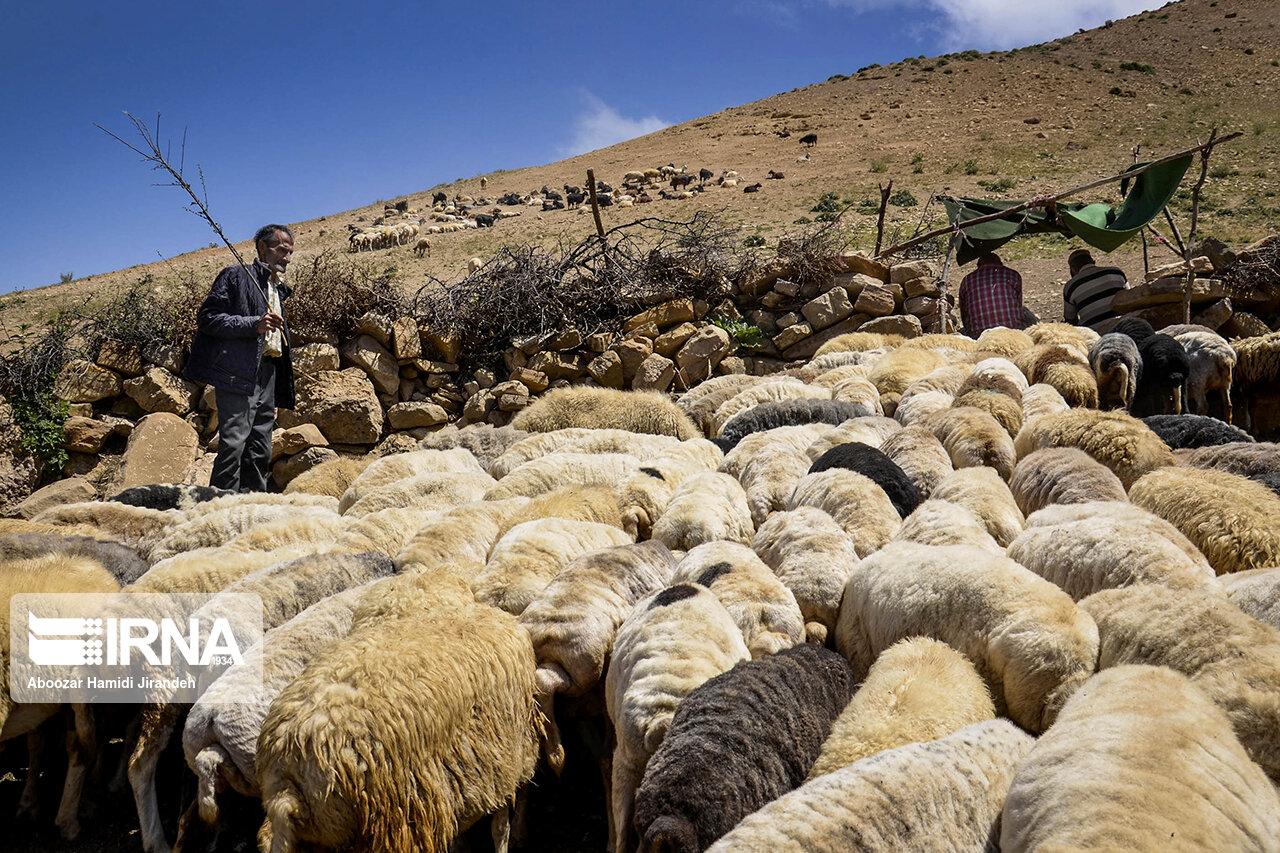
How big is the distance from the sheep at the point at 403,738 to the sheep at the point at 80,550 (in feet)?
9.20

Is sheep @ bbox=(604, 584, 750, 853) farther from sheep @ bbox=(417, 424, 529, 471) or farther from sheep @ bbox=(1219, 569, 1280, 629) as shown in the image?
sheep @ bbox=(417, 424, 529, 471)

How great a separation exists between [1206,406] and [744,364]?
513 cm

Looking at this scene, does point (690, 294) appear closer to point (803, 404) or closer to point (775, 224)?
point (803, 404)

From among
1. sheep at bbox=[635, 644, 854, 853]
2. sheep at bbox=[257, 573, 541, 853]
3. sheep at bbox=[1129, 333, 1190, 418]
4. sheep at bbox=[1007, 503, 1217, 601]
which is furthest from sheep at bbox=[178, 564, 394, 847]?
sheep at bbox=[1129, 333, 1190, 418]

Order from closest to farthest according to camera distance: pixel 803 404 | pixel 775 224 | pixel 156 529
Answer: pixel 156 529 → pixel 803 404 → pixel 775 224

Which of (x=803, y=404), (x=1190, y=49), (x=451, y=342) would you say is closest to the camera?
(x=803, y=404)

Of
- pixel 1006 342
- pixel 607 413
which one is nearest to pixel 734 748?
pixel 607 413

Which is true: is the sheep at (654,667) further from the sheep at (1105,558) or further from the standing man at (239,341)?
the standing man at (239,341)

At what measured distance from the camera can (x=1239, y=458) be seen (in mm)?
4777

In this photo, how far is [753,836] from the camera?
1.97 meters

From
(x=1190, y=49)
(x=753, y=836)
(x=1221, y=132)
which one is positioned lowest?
(x=753, y=836)

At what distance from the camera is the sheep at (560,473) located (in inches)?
223

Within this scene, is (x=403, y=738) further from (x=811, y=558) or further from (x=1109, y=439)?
(x=1109, y=439)

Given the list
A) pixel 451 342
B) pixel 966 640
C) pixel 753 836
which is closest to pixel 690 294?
pixel 451 342
